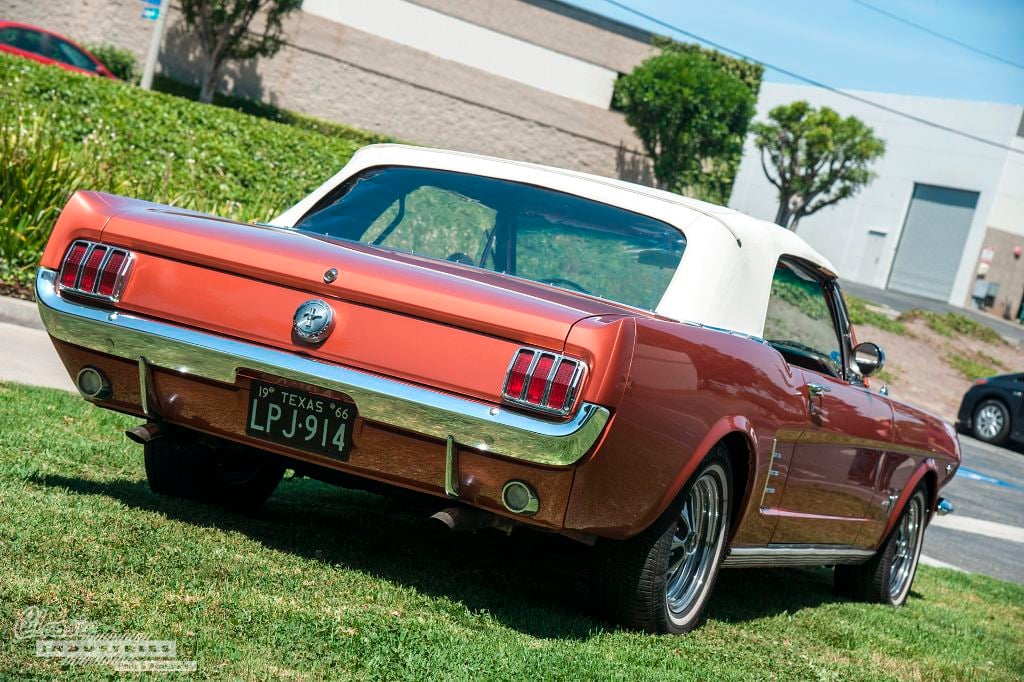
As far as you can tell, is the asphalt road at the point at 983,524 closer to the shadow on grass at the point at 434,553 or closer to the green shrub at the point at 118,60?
the shadow on grass at the point at 434,553

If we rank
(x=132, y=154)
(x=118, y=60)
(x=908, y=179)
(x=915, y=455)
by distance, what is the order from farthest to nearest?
(x=908, y=179)
(x=118, y=60)
(x=132, y=154)
(x=915, y=455)

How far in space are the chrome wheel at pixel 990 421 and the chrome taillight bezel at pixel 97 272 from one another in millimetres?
19241

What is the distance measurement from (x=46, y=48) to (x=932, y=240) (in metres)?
36.2

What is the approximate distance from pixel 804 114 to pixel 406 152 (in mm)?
37579

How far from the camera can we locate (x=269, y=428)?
3977 millimetres

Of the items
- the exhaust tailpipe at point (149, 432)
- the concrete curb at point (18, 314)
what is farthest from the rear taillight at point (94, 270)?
the concrete curb at point (18, 314)

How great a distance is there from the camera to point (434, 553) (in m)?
4.88

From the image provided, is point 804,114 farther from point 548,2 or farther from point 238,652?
point 238,652

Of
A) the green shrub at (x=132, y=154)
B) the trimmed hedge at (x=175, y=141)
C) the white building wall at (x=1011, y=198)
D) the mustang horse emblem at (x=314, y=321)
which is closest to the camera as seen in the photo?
the mustang horse emblem at (x=314, y=321)

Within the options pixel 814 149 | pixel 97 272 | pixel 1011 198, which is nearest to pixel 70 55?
pixel 97 272

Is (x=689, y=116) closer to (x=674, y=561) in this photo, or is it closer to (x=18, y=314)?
(x=18, y=314)

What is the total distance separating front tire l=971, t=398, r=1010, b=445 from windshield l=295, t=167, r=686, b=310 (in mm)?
17896

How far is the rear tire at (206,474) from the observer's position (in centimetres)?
484

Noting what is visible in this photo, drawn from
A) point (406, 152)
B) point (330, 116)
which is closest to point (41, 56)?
point (330, 116)
